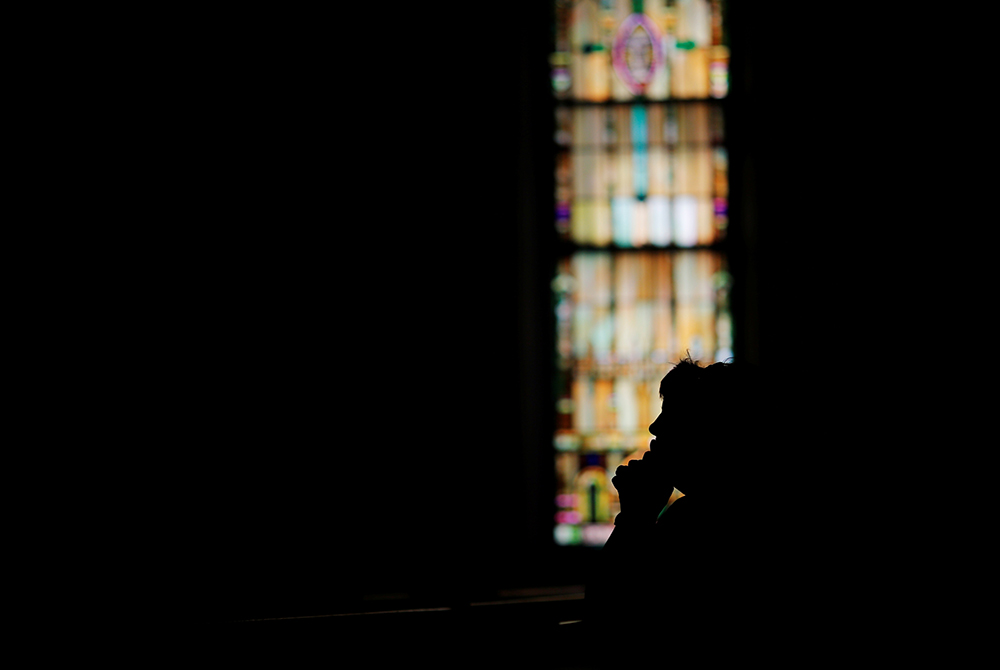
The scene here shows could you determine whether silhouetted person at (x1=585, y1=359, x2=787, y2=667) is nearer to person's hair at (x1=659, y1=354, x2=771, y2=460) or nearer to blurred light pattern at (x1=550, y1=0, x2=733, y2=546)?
person's hair at (x1=659, y1=354, x2=771, y2=460)

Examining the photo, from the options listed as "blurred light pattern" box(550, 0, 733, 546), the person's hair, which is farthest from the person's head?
"blurred light pattern" box(550, 0, 733, 546)

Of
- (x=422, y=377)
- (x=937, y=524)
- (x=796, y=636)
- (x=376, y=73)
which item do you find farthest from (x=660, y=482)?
(x=376, y=73)

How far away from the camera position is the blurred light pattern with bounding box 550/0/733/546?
10.5 feet

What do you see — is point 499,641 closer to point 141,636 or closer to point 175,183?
point 141,636

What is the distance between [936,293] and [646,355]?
4.09 ft

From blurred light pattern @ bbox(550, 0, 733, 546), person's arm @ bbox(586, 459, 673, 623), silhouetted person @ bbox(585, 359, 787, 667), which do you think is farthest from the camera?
blurred light pattern @ bbox(550, 0, 733, 546)

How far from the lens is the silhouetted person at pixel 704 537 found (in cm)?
111

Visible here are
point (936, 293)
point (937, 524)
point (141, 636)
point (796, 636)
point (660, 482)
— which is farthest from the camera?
point (936, 293)

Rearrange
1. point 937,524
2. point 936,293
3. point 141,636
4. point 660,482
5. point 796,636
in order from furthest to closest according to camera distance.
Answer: point 936,293 < point 937,524 < point 141,636 < point 660,482 < point 796,636

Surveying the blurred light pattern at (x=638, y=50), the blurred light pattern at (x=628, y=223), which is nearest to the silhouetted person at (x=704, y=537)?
the blurred light pattern at (x=628, y=223)

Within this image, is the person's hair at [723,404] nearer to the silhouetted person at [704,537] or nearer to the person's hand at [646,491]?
the silhouetted person at [704,537]

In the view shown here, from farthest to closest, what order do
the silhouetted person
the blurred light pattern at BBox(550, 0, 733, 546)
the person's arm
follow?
the blurred light pattern at BBox(550, 0, 733, 546) → the person's arm → the silhouetted person

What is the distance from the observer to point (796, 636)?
1.08 metres

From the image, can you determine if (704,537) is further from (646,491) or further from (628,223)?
(628,223)
